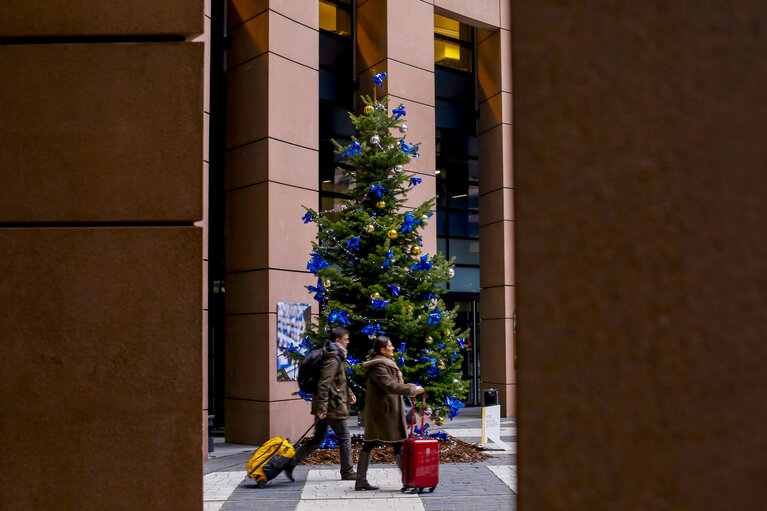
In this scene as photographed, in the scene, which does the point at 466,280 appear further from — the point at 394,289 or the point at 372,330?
the point at 372,330

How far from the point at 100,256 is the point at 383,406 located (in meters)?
6.16

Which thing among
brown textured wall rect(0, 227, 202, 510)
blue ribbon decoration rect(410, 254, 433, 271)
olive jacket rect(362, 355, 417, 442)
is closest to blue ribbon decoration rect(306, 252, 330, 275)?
blue ribbon decoration rect(410, 254, 433, 271)

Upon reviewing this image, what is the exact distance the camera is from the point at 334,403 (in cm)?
961

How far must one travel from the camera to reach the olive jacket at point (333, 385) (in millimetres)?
9523

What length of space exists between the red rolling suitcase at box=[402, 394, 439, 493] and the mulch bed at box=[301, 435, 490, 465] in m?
2.32

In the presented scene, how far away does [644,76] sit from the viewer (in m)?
1.23

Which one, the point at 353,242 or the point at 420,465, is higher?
the point at 353,242

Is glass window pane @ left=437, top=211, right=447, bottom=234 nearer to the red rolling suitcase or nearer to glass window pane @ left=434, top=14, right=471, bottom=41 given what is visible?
glass window pane @ left=434, top=14, right=471, bottom=41

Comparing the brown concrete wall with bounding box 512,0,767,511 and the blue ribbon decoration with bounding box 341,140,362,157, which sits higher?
the blue ribbon decoration with bounding box 341,140,362,157

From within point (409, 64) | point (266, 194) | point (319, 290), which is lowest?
point (319, 290)

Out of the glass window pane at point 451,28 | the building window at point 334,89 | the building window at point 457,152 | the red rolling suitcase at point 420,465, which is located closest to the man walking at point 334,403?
the red rolling suitcase at point 420,465

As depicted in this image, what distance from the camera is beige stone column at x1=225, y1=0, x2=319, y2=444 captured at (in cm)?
1385

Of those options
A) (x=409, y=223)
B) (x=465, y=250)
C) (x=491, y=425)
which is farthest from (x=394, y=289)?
(x=465, y=250)

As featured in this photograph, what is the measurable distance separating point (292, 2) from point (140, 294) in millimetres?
12002
